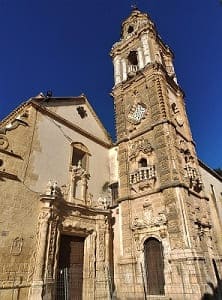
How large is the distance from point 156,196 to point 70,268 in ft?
16.5

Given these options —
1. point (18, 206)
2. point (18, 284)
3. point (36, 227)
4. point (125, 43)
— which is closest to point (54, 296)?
point (18, 284)

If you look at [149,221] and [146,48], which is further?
[146,48]

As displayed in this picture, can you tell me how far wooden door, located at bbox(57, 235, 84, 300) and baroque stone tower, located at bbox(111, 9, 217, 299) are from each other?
6.47 feet

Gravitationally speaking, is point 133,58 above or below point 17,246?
above

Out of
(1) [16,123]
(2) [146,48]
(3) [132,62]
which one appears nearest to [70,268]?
(1) [16,123]

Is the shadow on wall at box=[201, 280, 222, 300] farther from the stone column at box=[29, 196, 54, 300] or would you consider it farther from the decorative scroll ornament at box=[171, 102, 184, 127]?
the decorative scroll ornament at box=[171, 102, 184, 127]

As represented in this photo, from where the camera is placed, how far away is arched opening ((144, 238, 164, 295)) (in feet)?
33.3

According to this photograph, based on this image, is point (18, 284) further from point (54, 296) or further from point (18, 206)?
point (18, 206)

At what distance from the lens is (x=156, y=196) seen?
11547mm

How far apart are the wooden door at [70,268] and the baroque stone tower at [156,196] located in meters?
1.97

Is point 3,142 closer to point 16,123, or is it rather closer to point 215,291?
point 16,123

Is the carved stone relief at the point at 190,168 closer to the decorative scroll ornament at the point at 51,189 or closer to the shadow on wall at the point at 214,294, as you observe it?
the shadow on wall at the point at 214,294

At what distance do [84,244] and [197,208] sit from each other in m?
5.80

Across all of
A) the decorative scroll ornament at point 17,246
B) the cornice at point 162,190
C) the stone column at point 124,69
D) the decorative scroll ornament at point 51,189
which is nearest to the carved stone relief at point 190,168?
the cornice at point 162,190
